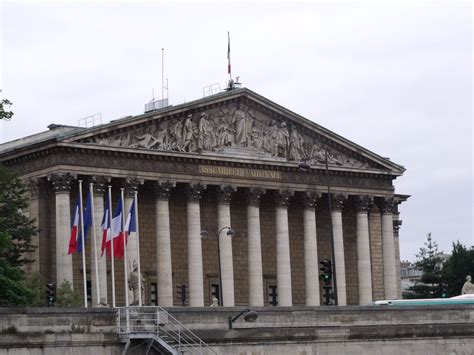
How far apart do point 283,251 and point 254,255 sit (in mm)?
2882

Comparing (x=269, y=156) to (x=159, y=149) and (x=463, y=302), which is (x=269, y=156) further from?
(x=463, y=302)

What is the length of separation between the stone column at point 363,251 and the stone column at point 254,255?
1037 centimetres

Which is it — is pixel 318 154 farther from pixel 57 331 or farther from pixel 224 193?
pixel 57 331

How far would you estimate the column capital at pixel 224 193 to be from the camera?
3816 inches

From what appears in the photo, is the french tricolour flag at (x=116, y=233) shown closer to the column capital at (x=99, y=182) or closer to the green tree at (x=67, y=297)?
the green tree at (x=67, y=297)

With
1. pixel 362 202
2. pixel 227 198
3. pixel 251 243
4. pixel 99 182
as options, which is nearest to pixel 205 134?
pixel 227 198

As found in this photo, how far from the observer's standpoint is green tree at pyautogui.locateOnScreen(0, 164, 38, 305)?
6712 cm

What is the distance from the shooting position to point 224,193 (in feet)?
319

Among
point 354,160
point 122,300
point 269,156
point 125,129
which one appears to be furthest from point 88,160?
point 354,160

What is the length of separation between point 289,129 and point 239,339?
1846 inches

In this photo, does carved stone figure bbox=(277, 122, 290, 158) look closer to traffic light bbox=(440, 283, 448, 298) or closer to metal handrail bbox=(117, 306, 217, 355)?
traffic light bbox=(440, 283, 448, 298)

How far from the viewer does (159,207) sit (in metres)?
93.2

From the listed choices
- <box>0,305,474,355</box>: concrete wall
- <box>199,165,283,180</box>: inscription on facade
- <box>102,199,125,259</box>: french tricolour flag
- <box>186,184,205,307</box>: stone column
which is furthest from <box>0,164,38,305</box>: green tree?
<box>0,305,474,355</box>: concrete wall

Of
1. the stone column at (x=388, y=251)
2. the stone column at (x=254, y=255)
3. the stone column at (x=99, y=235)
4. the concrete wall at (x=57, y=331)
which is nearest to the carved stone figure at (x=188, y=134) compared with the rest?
the stone column at (x=254, y=255)
